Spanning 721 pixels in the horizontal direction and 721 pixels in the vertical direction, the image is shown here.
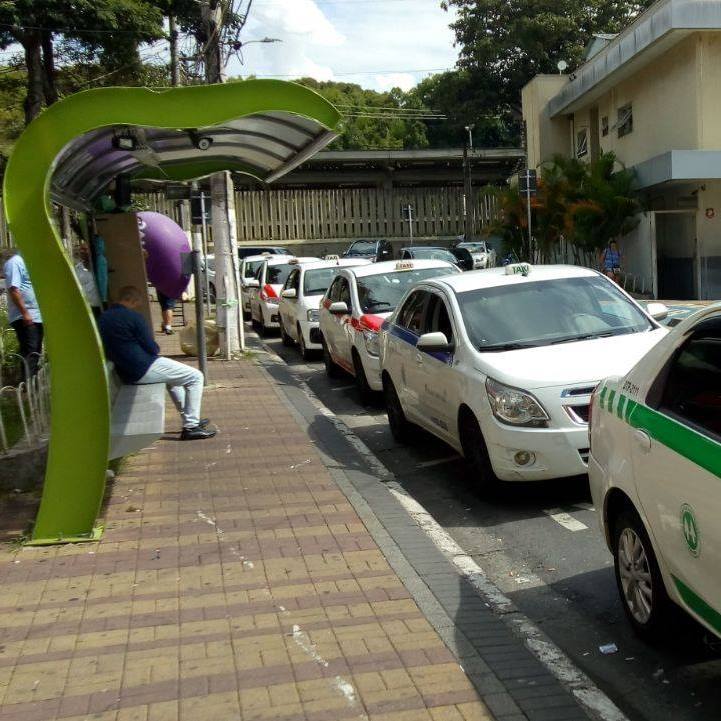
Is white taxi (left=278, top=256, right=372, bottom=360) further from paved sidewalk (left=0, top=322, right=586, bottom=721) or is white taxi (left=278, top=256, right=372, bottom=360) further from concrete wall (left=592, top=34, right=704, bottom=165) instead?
concrete wall (left=592, top=34, right=704, bottom=165)

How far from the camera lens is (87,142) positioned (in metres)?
8.02

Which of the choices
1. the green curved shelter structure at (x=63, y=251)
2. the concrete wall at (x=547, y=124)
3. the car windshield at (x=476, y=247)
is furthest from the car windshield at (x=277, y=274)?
the car windshield at (x=476, y=247)

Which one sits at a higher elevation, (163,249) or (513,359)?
(163,249)

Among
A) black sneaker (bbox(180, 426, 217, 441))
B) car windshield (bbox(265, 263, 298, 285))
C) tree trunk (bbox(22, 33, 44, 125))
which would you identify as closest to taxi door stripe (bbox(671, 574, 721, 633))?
black sneaker (bbox(180, 426, 217, 441))

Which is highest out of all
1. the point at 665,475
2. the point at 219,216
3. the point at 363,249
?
the point at 219,216

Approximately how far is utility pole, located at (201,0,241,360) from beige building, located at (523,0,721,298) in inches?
463

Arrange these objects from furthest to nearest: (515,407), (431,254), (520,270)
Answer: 1. (431,254)
2. (520,270)
3. (515,407)

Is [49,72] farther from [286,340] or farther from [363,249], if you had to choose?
[363,249]

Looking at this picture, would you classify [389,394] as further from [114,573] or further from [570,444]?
[114,573]

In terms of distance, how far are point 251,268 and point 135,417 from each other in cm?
2072

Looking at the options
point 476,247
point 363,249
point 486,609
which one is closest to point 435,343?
point 486,609

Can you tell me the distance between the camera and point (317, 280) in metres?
18.4

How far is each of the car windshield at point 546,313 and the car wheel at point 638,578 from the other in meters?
3.27

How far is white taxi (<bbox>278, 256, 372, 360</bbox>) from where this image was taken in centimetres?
1773
